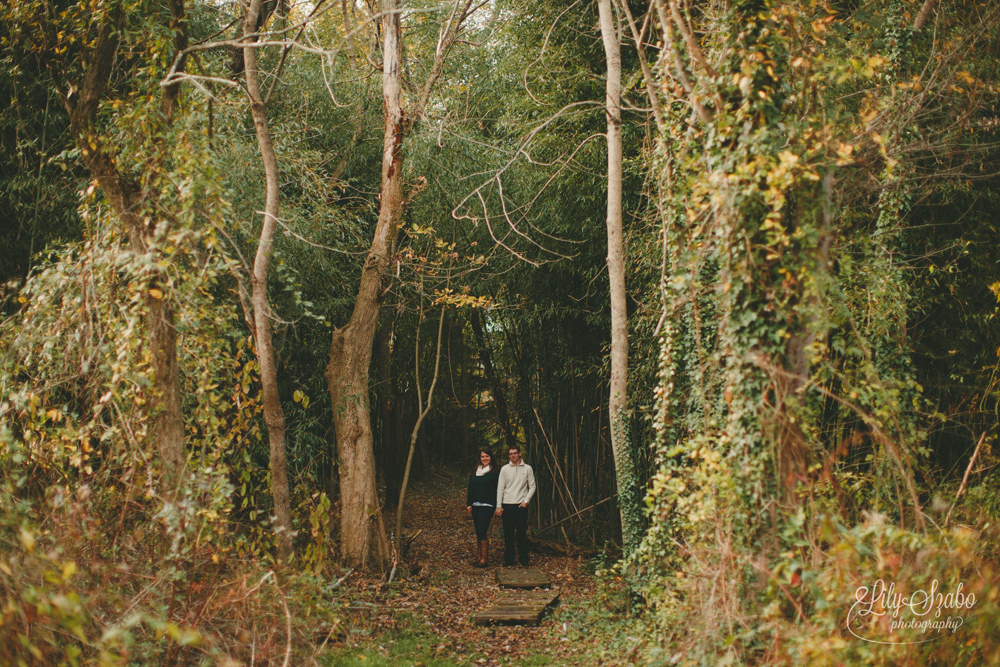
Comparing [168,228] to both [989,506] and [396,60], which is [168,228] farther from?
[989,506]

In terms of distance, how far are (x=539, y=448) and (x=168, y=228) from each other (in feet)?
21.1

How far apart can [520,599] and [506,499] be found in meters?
1.41

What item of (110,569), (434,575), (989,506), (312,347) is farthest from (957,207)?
(110,569)

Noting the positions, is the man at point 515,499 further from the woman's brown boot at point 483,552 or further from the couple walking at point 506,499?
the woman's brown boot at point 483,552

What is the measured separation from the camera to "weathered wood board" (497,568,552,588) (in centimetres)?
707

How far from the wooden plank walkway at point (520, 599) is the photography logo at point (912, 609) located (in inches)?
132

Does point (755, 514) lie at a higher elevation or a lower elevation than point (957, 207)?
lower

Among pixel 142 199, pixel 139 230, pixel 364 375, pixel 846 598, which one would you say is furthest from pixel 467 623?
pixel 142 199

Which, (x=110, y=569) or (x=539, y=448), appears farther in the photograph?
(x=539, y=448)

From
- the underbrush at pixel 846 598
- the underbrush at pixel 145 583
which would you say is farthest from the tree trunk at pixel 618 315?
the underbrush at pixel 145 583

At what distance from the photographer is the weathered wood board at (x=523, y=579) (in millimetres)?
7066

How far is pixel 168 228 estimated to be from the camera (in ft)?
15.3

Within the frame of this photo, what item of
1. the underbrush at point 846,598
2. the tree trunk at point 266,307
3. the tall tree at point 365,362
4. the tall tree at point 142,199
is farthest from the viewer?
the tall tree at point 365,362

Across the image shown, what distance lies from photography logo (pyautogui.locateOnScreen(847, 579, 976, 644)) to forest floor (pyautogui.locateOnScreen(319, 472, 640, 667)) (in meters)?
1.97
